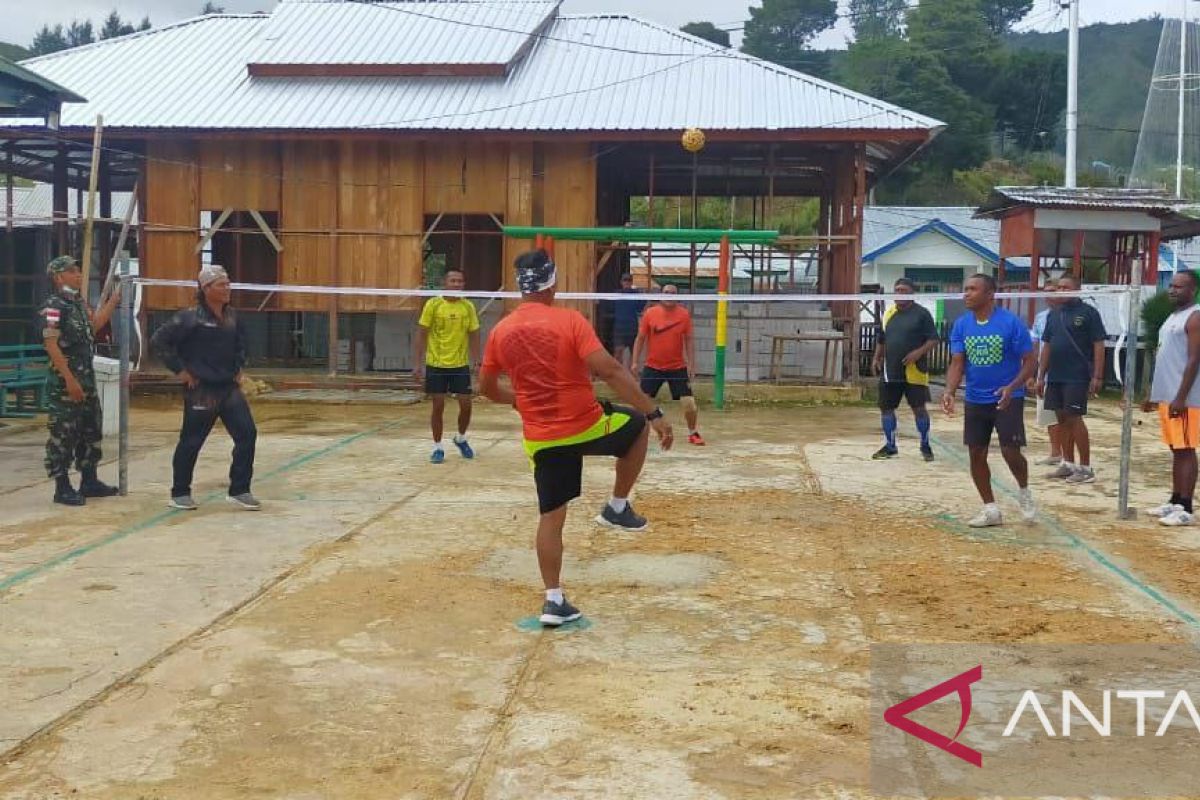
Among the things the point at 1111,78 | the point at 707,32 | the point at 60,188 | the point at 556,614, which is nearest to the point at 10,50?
the point at 60,188

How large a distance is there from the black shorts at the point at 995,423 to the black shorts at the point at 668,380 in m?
4.26

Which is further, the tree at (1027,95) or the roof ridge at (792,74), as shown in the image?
the tree at (1027,95)

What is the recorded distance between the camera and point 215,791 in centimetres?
387

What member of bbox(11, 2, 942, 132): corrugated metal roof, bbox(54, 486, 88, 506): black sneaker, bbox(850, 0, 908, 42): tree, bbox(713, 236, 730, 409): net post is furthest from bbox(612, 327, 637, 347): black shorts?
bbox(850, 0, 908, 42): tree

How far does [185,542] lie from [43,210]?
3159cm

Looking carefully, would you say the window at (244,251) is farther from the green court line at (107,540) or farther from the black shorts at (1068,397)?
the black shorts at (1068,397)

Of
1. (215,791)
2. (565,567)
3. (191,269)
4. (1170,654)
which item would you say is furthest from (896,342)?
(191,269)

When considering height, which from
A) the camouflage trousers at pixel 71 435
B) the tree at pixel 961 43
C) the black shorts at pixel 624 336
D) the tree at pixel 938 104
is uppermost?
the tree at pixel 961 43

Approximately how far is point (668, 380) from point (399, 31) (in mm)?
12831

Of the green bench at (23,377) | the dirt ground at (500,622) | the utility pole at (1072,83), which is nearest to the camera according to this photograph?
the dirt ground at (500,622)

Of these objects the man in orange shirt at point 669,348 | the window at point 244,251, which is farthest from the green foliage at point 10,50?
→ the man in orange shirt at point 669,348

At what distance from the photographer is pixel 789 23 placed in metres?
79.7

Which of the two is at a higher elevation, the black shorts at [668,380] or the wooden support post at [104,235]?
the wooden support post at [104,235]

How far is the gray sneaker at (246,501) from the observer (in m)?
8.80
